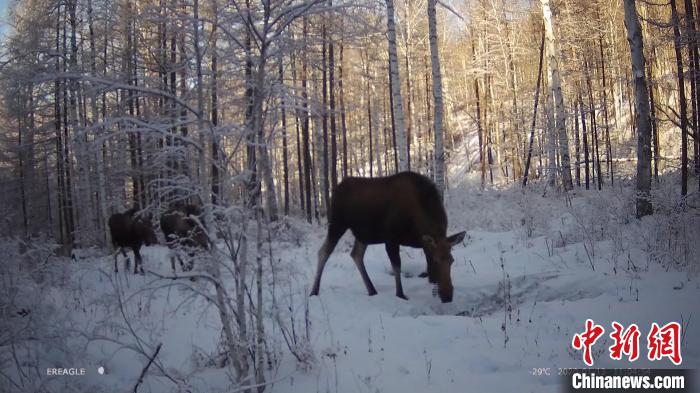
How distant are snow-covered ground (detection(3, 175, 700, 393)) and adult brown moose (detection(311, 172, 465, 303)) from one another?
0.56 meters

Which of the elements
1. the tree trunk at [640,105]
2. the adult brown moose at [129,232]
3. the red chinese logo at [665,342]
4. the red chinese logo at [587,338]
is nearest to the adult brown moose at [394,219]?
the red chinese logo at [587,338]

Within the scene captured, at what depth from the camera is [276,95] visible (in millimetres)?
3473

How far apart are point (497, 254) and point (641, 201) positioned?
3369 millimetres

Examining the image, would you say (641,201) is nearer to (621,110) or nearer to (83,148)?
(83,148)

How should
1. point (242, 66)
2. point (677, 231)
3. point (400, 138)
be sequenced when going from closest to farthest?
point (242, 66) → point (677, 231) → point (400, 138)

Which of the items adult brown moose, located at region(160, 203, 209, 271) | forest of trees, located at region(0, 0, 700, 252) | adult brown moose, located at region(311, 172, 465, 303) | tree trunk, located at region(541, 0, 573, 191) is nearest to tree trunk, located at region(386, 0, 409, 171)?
forest of trees, located at region(0, 0, 700, 252)

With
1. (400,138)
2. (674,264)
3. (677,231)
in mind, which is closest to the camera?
(674,264)

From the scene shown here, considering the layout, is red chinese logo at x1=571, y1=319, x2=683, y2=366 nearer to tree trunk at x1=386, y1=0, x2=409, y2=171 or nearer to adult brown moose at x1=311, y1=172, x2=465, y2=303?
adult brown moose at x1=311, y1=172, x2=465, y2=303

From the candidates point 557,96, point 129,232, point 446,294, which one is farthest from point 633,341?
point 557,96

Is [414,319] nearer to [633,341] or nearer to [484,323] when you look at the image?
[484,323]

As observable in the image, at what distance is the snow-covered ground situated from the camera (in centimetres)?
338

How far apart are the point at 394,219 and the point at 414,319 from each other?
6.11ft

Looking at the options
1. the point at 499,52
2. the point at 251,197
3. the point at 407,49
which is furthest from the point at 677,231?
the point at 499,52

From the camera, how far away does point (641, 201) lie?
888cm
